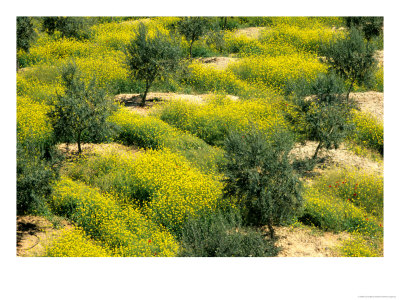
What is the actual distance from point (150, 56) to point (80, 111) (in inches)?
190

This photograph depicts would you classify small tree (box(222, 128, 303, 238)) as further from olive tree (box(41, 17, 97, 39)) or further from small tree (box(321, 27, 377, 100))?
olive tree (box(41, 17, 97, 39))

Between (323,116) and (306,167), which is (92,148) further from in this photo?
(323,116)

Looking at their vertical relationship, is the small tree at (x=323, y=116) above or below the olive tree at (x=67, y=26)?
below

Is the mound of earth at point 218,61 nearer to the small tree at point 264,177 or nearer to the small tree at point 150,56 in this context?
the small tree at point 150,56

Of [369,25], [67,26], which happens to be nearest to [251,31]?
[369,25]

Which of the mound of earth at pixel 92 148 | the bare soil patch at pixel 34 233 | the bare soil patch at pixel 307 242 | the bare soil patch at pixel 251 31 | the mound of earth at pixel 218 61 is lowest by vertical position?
the bare soil patch at pixel 307 242

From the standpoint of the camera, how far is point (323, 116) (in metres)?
12.2

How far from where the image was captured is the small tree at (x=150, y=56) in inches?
600

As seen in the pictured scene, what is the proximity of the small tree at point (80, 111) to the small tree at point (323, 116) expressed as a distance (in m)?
6.38

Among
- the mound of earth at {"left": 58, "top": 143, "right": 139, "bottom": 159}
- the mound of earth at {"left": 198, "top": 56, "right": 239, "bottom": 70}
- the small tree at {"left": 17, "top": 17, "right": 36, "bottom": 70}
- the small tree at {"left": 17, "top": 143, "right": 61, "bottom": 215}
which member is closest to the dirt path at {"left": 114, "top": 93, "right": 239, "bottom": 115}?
the mound of earth at {"left": 58, "top": 143, "right": 139, "bottom": 159}

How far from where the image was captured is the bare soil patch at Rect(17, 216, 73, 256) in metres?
8.66

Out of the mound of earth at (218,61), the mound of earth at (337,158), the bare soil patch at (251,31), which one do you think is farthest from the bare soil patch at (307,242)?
the bare soil patch at (251,31)

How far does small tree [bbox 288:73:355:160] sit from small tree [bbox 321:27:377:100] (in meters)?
1.92

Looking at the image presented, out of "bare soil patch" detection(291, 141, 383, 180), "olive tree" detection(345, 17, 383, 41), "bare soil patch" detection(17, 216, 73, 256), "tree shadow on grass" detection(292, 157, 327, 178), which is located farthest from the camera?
"olive tree" detection(345, 17, 383, 41)
